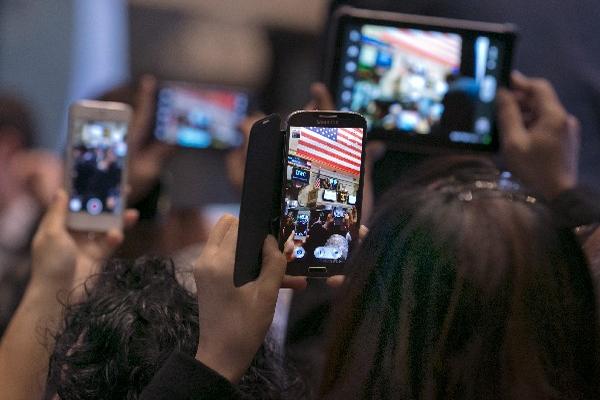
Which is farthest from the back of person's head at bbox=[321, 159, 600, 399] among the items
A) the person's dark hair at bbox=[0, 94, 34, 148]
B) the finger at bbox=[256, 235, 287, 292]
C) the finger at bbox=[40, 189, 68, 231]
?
the person's dark hair at bbox=[0, 94, 34, 148]

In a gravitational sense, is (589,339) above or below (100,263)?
above

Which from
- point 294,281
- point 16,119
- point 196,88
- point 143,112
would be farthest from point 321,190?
point 16,119

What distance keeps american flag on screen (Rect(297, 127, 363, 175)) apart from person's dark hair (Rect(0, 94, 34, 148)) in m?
1.97

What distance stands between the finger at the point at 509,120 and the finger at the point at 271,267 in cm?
79

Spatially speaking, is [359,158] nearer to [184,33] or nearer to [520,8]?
[520,8]

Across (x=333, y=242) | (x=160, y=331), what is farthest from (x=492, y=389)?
(x=160, y=331)

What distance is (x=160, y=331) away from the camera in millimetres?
1135

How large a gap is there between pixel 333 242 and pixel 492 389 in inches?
10.4

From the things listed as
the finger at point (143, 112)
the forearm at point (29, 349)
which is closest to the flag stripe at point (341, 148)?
the forearm at point (29, 349)

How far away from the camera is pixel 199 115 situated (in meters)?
2.85

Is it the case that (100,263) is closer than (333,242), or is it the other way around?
(333,242)

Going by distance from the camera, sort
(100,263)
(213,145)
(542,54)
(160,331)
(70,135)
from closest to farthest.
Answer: (160,331) < (100,263) < (70,135) < (542,54) < (213,145)

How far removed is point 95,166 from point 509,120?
2.44 ft

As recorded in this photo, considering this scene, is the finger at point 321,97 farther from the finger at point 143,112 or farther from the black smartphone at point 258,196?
the finger at point 143,112
